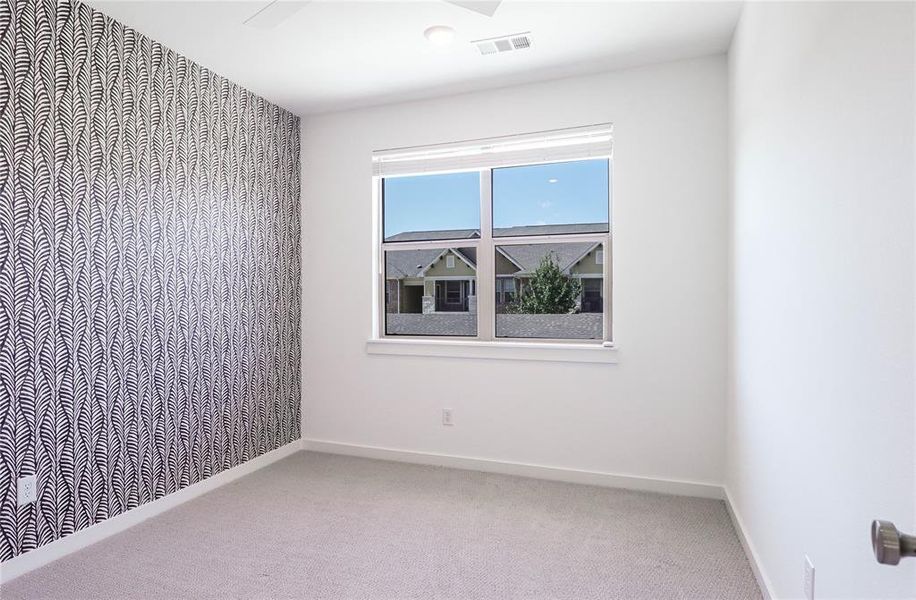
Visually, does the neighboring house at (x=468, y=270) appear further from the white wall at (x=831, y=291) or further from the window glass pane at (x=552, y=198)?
the white wall at (x=831, y=291)

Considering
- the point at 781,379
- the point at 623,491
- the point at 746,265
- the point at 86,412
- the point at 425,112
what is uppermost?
the point at 425,112

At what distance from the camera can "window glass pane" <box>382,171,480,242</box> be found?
11.8 ft

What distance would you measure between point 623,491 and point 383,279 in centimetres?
208

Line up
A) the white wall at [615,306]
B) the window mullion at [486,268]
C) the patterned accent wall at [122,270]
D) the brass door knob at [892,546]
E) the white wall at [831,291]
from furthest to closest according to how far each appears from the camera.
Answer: the window mullion at [486,268] < the white wall at [615,306] < the patterned accent wall at [122,270] < the white wall at [831,291] < the brass door knob at [892,546]

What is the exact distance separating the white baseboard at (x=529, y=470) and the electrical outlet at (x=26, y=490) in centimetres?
183

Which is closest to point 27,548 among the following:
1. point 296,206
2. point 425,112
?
point 296,206

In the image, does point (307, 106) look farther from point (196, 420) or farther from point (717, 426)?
point (717, 426)

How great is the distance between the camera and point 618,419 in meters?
3.12

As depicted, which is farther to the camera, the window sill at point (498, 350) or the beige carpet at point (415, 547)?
the window sill at point (498, 350)

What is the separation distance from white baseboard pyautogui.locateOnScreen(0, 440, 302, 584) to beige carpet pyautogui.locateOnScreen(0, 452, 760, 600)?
0.16 ft

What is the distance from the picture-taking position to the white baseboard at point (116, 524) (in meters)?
2.12

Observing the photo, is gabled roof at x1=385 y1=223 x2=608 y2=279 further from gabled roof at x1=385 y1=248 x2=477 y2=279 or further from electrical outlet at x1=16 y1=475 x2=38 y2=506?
electrical outlet at x1=16 y1=475 x2=38 y2=506

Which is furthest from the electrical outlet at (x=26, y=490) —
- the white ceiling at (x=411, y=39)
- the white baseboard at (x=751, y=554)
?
the white baseboard at (x=751, y=554)

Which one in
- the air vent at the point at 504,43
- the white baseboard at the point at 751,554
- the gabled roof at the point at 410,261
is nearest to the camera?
the white baseboard at the point at 751,554
